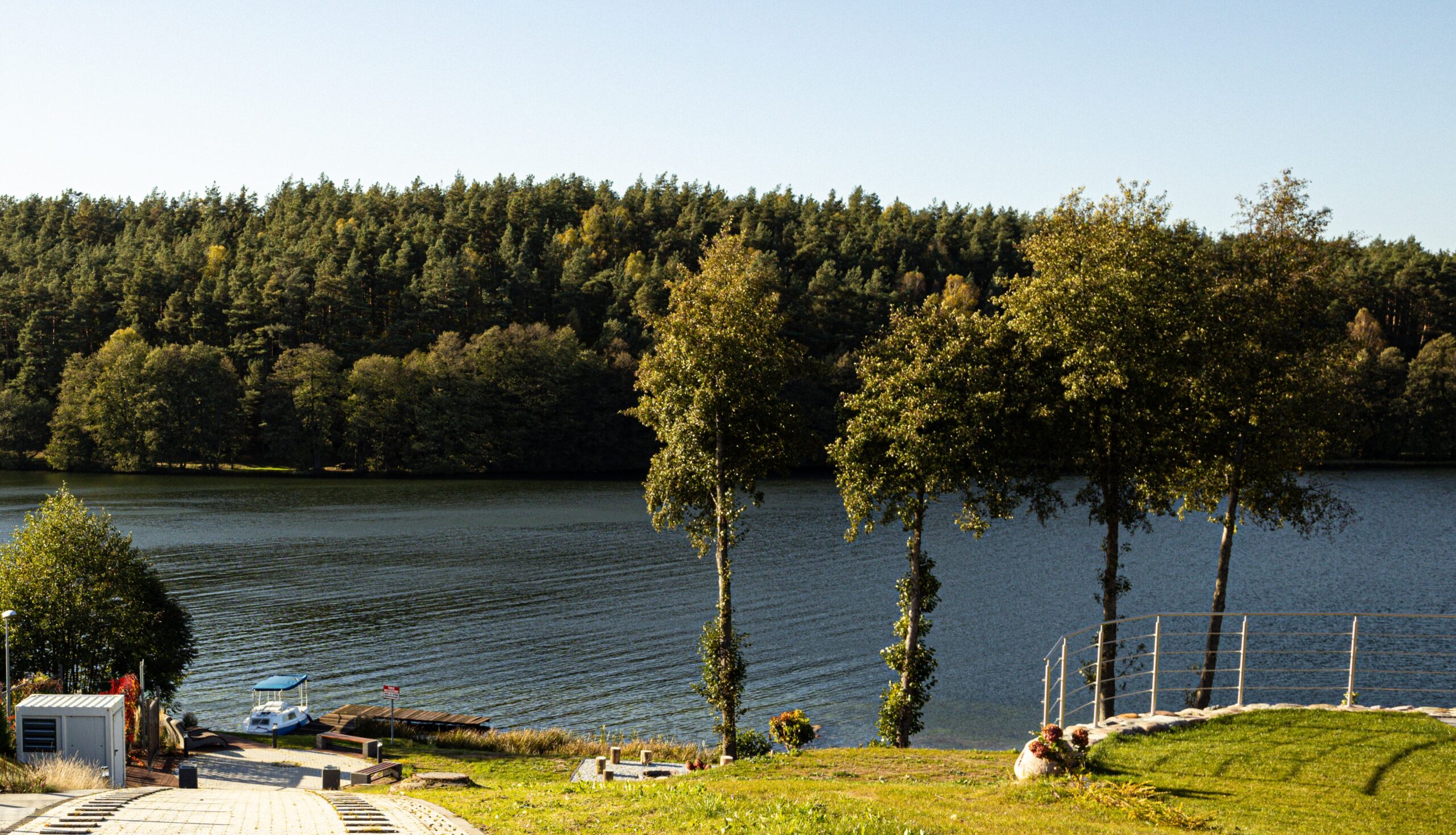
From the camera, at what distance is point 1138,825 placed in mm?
10305

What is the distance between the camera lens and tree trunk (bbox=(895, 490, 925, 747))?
957 inches

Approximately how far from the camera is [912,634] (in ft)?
82.0

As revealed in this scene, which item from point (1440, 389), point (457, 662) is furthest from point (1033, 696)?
point (1440, 389)

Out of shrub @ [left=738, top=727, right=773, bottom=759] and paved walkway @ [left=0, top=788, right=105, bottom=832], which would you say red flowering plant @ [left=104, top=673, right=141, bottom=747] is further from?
shrub @ [left=738, top=727, right=773, bottom=759]

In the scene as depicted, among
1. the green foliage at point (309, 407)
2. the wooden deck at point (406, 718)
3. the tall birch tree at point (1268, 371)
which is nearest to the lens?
the tall birch tree at point (1268, 371)

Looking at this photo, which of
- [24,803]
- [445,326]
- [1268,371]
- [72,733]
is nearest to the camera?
[24,803]

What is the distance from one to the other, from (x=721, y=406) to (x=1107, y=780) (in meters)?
15.2

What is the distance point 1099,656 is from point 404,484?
9762 cm

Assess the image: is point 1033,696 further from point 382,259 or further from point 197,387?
point 382,259

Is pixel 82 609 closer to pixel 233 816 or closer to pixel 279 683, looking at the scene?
pixel 279 683

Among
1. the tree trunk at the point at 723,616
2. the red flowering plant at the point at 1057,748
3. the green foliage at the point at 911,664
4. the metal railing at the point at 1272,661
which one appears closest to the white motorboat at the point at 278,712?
the tree trunk at the point at 723,616

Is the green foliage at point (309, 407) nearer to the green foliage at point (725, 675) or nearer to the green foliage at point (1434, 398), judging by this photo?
the green foliage at point (725, 675)

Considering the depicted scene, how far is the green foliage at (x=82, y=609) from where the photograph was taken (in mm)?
32281

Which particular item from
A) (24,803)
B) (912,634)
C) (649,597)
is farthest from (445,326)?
(24,803)
